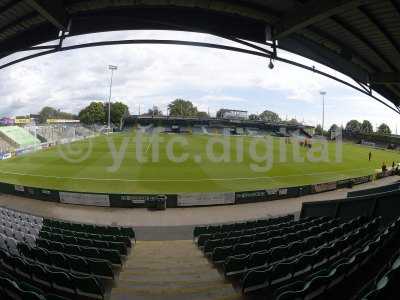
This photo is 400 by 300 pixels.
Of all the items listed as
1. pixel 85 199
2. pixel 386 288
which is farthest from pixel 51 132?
pixel 386 288

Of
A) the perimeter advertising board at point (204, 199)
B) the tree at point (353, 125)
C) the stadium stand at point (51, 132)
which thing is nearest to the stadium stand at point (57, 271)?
the perimeter advertising board at point (204, 199)

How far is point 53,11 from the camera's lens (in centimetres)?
464

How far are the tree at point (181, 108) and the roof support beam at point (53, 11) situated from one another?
478 ft

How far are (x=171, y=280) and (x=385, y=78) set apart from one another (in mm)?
7822

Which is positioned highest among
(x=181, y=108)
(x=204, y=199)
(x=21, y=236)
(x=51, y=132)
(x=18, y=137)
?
(x=181, y=108)

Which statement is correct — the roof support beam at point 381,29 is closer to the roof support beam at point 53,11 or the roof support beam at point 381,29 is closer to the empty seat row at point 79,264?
the roof support beam at point 53,11

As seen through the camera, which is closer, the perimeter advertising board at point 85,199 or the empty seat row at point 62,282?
the empty seat row at point 62,282

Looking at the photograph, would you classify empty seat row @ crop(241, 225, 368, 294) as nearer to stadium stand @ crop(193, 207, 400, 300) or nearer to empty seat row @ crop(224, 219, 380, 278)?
stadium stand @ crop(193, 207, 400, 300)

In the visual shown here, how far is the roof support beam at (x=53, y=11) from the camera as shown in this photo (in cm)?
426

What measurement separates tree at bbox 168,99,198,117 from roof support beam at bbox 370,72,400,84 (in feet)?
472

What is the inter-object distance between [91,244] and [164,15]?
22.7 feet

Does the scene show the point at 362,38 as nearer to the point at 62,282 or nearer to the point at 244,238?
the point at 244,238

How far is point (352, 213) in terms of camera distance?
10508 millimetres

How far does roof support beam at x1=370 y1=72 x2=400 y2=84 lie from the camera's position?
23.9 ft
